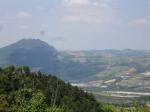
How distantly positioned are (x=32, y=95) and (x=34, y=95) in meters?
2.23

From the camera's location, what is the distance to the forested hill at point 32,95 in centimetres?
11275

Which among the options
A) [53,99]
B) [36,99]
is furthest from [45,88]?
[36,99]

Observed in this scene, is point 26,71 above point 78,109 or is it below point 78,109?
above

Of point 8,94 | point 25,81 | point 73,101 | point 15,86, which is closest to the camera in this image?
point 8,94

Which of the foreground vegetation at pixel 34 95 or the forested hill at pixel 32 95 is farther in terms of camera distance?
the foreground vegetation at pixel 34 95

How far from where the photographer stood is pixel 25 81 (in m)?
164

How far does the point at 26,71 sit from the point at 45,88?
1940cm

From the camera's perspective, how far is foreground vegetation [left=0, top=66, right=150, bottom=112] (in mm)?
112938

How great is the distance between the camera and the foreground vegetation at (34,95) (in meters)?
113

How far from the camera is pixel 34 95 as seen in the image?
124 m

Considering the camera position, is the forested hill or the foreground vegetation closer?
the forested hill

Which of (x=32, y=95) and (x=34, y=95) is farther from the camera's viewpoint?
(x=32, y=95)

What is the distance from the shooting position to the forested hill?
370ft

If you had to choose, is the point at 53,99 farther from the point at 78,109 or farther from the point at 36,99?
the point at 36,99
